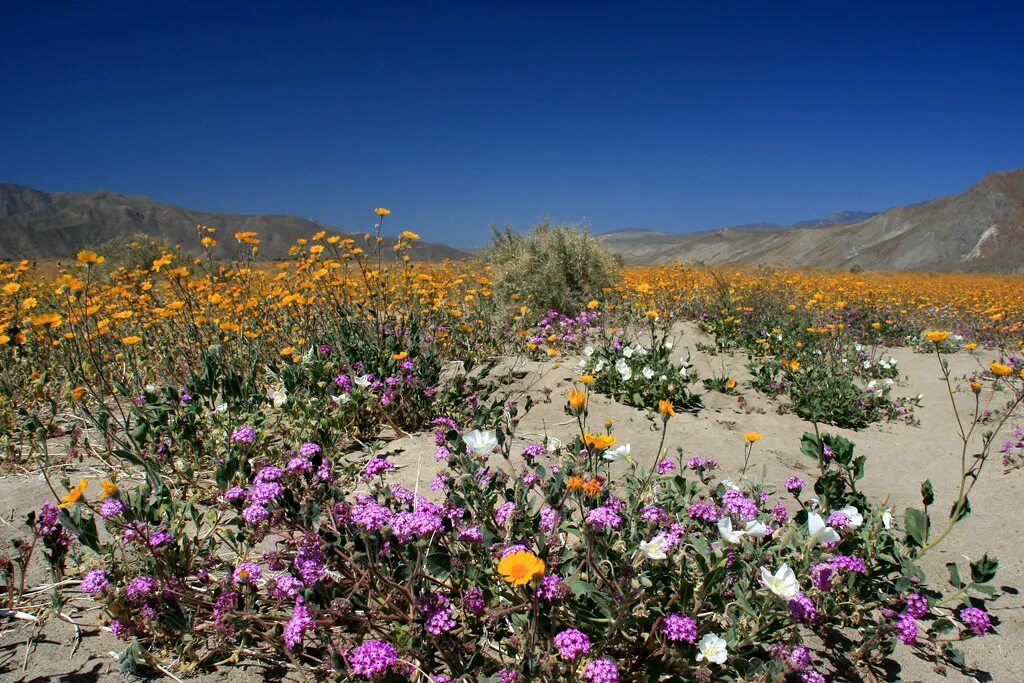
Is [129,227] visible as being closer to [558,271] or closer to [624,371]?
[558,271]

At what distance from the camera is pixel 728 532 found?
5.99 feet

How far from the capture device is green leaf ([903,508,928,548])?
2303 millimetres

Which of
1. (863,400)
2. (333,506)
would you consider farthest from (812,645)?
(863,400)

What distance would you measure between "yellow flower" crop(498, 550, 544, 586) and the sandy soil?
1060mm

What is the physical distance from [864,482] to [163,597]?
12.4 feet

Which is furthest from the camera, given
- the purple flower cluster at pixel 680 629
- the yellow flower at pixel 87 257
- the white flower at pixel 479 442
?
the yellow flower at pixel 87 257

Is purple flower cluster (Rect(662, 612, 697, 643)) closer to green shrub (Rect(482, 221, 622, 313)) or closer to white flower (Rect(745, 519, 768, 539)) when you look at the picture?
white flower (Rect(745, 519, 768, 539))

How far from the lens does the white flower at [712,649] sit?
164cm

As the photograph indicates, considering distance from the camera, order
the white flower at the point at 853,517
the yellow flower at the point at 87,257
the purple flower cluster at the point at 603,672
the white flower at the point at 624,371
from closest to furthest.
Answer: the purple flower cluster at the point at 603,672 < the white flower at the point at 853,517 < the yellow flower at the point at 87,257 < the white flower at the point at 624,371

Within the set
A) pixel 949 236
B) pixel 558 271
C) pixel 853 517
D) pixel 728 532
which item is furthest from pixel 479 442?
pixel 949 236

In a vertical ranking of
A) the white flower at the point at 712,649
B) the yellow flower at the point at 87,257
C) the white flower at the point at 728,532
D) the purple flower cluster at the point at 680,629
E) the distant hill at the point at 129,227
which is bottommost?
the white flower at the point at 712,649

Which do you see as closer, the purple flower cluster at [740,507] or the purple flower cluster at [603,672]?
the purple flower cluster at [603,672]

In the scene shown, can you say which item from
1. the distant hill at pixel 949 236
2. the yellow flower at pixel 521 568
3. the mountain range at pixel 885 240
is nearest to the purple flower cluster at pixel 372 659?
the yellow flower at pixel 521 568

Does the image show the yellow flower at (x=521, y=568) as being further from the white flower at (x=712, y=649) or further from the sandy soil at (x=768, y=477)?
the sandy soil at (x=768, y=477)
